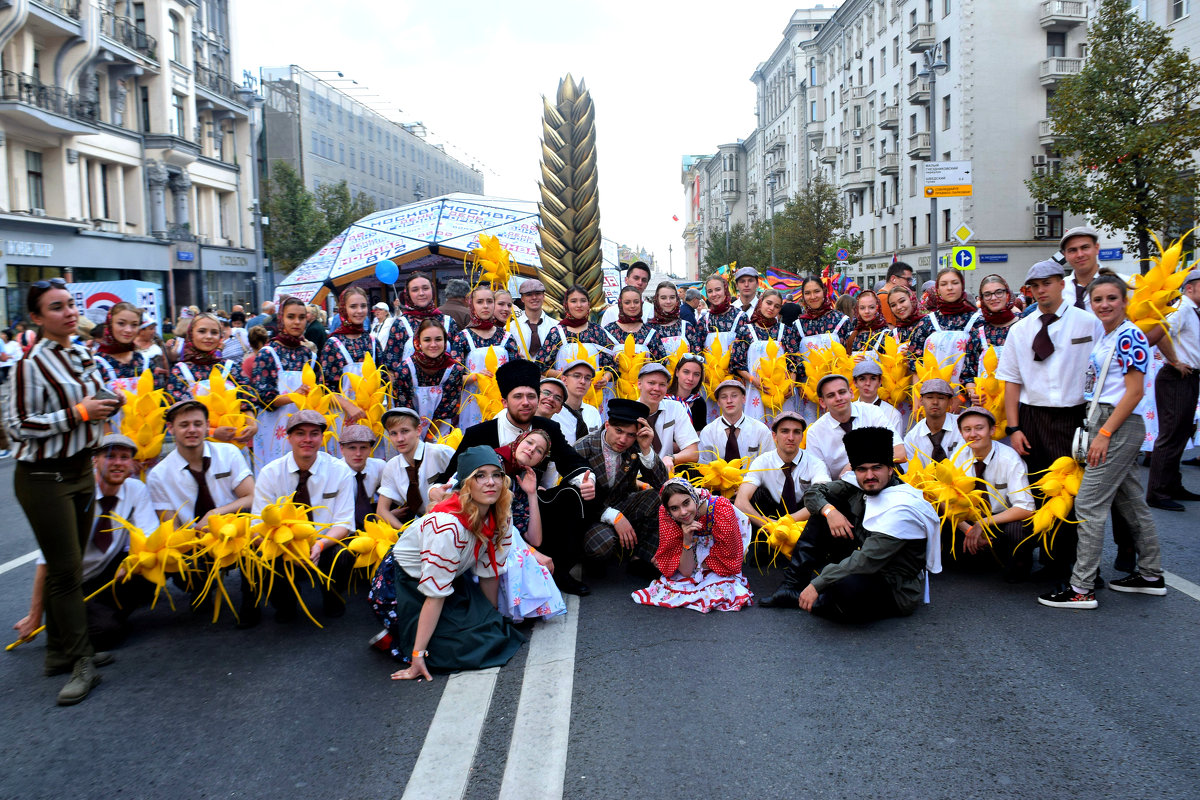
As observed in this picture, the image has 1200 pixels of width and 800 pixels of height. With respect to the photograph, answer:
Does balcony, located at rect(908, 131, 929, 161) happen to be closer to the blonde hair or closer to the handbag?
the handbag

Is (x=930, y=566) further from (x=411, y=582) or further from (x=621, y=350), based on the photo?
(x=621, y=350)

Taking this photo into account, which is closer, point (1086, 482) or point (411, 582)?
point (411, 582)

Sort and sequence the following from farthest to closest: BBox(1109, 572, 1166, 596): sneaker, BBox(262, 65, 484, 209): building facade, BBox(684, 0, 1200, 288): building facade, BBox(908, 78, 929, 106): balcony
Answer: BBox(262, 65, 484, 209): building facade, BBox(908, 78, 929, 106): balcony, BBox(684, 0, 1200, 288): building facade, BBox(1109, 572, 1166, 596): sneaker

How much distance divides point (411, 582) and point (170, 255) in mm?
33694

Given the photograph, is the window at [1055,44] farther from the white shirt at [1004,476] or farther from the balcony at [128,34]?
the white shirt at [1004,476]

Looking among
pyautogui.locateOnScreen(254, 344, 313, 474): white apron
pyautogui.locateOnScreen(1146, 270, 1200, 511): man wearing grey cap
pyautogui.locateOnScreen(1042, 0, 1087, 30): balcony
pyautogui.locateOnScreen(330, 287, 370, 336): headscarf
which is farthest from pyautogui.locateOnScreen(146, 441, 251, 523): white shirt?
pyautogui.locateOnScreen(1042, 0, 1087, 30): balcony

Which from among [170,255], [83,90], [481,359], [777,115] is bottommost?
[481,359]

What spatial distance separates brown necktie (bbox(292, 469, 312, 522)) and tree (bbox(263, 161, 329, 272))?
3505 centimetres

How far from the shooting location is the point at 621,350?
24.9 feet

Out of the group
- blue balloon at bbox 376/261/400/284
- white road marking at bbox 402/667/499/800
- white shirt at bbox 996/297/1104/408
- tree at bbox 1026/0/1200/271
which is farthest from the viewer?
tree at bbox 1026/0/1200/271

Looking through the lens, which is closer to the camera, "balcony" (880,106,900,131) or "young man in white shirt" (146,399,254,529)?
"young man in white shirt" (146,399,254,529)

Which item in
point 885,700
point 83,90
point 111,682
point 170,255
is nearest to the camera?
point 885,700

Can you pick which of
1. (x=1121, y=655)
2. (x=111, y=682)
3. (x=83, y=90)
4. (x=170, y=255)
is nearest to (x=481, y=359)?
(x=111, y=682)

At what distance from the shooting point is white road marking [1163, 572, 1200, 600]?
5.11 m
